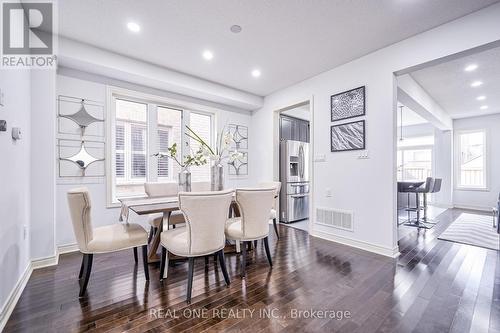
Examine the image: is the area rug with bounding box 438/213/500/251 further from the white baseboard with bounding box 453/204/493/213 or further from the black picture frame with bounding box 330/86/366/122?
the black picture frame with bounding box 330/86/366/122

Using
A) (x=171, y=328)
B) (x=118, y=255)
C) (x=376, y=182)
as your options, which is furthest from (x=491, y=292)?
(x=118, y=255)

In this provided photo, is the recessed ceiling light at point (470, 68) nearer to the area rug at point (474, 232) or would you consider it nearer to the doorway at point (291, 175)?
the doorway at point (291, 175)

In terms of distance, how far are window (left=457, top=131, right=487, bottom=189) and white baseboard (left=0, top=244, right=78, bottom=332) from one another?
370 inches

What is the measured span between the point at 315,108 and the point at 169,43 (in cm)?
251

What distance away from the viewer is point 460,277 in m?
2.21

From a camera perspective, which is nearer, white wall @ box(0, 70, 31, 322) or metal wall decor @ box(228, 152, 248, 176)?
white wall @ box(0, 70, 31, 322)

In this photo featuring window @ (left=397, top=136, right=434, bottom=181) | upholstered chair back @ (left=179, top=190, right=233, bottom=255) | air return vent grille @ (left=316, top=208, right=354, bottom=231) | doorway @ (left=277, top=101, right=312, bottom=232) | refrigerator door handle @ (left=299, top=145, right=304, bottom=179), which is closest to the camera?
upholstered chair back @ (left=179, top=190, right=233, bottom=255)

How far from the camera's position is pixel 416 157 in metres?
7.47

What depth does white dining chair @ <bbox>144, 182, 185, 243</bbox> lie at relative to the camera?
288cm

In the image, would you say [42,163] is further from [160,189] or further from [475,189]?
[475,189]

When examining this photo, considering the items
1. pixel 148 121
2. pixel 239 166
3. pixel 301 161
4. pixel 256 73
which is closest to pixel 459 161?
pixel 301 161

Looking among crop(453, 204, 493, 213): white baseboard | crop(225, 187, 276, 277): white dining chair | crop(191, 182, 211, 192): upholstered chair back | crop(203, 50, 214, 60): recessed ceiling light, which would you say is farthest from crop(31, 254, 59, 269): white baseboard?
crop(453, 204, 493, 213): white baseboard

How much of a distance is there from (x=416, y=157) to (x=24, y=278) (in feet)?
32.1

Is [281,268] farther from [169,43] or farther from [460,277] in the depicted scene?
[169,43]
